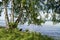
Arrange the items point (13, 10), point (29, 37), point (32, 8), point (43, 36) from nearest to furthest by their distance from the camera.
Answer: point (29, 37) < point (43, 36) < point (32, 8) < point (13, 10)

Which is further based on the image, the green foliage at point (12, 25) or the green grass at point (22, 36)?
the green foliage at point (12, 25)

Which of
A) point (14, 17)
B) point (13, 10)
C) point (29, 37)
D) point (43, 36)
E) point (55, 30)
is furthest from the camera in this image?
point (55, 30)

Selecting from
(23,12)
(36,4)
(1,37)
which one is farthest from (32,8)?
(1,37)

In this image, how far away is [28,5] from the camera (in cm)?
1681

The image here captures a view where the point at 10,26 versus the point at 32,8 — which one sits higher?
the point at 32,8

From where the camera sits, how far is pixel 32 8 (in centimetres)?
1650

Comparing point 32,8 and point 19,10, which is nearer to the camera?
point 32,8

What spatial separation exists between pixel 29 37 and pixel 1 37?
1671 mm

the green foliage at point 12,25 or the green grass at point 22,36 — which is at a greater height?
the green foliage at point 12,25

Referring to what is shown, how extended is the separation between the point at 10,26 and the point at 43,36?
337 centimetres

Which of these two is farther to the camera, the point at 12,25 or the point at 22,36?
the point at 12,25

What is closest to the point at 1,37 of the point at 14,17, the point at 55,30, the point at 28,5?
the point at 28,5

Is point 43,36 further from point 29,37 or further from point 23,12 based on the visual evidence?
point 23,12

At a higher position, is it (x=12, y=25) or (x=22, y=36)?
(x=12, y=25)
